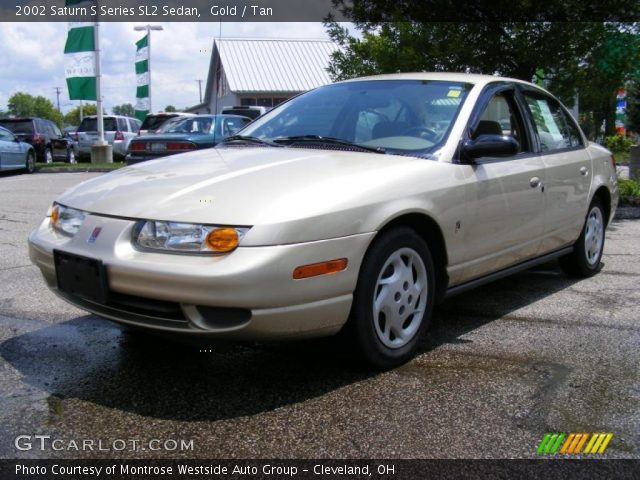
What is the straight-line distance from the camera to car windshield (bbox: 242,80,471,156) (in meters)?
3.91

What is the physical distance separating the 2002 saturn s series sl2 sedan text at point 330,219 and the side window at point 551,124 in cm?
5

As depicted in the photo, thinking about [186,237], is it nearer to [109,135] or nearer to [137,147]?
[137,147]

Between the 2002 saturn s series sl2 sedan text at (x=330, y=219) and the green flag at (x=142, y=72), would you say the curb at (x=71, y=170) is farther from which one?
the 2002 saturn s series sl2 sedan text at (x=330, y=219)

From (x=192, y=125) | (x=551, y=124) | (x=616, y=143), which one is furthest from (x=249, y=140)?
(x=616, y=143)

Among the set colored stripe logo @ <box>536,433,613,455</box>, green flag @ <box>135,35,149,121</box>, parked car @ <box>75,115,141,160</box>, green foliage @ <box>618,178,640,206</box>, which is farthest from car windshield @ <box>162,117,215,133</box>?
green flag @ <box>135,35,149,121</box>

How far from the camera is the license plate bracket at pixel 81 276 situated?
3020mm

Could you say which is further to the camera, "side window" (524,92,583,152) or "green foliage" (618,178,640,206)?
"green foliage" (618,178,640,206)

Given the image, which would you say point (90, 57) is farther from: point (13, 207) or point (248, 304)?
point (248, 304)

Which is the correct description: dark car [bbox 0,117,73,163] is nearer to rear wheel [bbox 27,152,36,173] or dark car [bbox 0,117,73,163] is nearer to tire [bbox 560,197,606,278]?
rear wheel [bbox 27,152,36,173]

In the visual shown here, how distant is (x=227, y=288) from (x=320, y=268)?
Result: 43 cm

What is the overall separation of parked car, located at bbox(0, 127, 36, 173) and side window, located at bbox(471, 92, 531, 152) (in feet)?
48.7

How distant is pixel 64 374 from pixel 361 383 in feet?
4.84

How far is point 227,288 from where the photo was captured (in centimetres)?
278

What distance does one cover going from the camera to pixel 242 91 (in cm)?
3900
